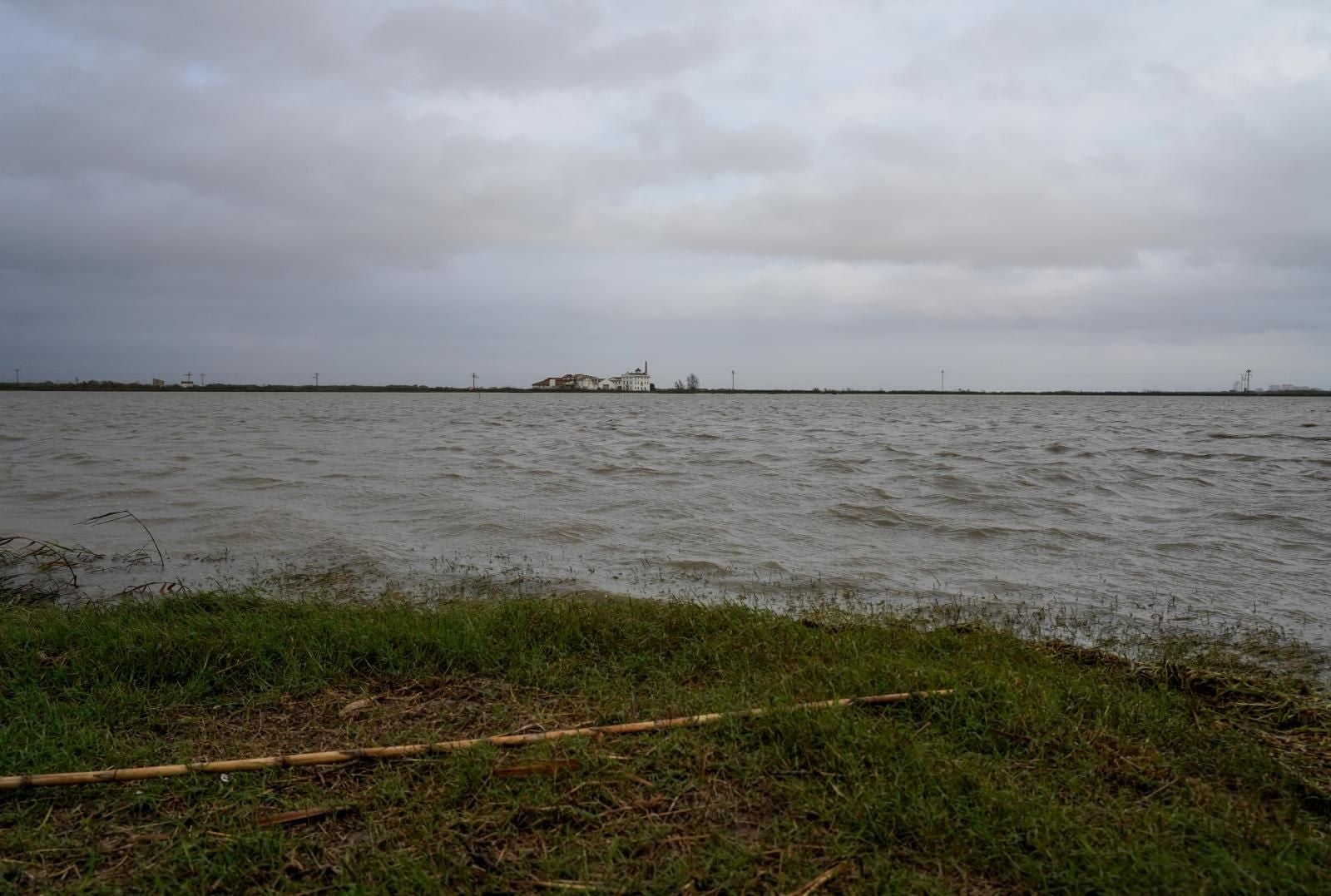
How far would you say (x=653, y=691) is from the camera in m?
3.89

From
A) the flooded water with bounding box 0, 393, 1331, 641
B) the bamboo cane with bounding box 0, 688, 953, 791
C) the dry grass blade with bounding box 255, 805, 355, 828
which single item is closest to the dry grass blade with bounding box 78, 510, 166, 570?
the flooded water with bounding box 0, 393, 1331, 641

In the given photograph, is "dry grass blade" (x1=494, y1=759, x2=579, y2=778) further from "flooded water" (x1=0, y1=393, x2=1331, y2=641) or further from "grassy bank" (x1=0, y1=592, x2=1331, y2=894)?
"flooded water" (x1=0, y1=393, x2=1331, y2=641)

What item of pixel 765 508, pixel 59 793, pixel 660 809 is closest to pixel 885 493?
pixel 765 508

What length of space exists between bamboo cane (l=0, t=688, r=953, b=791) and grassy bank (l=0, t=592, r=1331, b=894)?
5cm

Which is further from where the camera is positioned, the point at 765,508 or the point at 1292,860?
the point at 765,508

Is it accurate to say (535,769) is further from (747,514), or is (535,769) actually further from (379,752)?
(747,514)

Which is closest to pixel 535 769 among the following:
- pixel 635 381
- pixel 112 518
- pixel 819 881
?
pixel 819 881

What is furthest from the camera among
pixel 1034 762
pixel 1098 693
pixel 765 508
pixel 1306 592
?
pixel 765 508

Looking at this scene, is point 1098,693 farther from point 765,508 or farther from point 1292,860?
point 765,508

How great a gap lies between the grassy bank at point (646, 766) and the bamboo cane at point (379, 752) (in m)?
0.05

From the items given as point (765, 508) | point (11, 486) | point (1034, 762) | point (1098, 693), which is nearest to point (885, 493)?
point (765, 508)

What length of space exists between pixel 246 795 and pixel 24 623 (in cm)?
356

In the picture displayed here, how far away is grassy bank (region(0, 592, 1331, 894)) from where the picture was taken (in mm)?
2416

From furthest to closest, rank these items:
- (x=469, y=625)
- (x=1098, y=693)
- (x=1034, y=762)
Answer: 1. (x=469, y=625)
2. (x=1098, y=693)
3. (x=1034, y=762)
